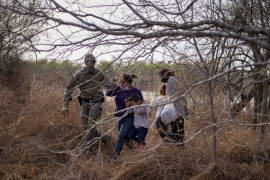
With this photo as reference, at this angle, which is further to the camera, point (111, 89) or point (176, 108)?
point (176, 108)

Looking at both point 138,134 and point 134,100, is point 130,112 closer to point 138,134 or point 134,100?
point 134,100

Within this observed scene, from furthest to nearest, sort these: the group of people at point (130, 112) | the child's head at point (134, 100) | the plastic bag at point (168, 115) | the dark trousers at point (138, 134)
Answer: the dark trousers at point (138, 134) → the child's head at point (134, 100) → the plastic bag at point (168, 115) → the group of people at point (130, 112)

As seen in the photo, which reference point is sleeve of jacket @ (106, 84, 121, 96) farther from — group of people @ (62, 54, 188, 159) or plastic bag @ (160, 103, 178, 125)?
plastic bag @ (160, 103, 178, 125)

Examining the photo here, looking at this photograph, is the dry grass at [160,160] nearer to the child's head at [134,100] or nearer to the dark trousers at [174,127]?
the dark trousers at [174,127]

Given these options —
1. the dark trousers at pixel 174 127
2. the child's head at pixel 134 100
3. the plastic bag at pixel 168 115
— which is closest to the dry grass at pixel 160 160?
the dark trousers at pixel 174 127

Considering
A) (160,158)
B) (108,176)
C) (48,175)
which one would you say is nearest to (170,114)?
(160,158)

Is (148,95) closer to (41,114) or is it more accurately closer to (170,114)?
(170,114)

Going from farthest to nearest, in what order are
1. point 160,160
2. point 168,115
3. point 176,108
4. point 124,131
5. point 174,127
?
point 124,131
point 174,127
point 168,115
point 176,108
point 160,160

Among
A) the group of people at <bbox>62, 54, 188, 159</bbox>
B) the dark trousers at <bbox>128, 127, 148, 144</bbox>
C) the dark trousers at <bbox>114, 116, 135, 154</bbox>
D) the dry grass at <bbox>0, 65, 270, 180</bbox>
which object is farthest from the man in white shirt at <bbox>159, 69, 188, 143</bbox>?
the dark trousers at <bbox>114, 116, 135, 154</bbox>

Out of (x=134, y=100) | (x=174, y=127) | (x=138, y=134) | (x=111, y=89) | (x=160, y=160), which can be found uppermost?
(x=111, y=89)

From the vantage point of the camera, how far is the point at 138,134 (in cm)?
757

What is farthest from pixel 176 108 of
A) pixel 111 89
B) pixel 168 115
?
pixel 111 89

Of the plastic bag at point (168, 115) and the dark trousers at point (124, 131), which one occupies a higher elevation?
Answer: the plastic bag at point (168, 115)

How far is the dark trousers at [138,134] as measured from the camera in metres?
7.49
